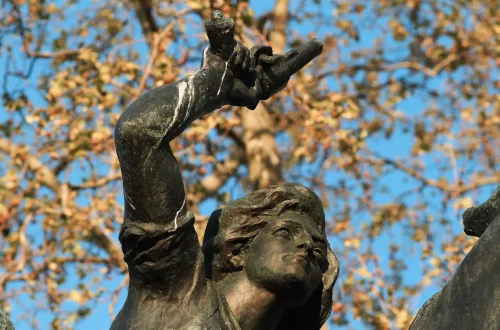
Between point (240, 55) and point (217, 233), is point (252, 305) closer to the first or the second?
point (217, 233)

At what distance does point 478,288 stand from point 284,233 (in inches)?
40.0

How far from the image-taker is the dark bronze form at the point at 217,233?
18.3 ft

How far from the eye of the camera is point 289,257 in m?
5.87

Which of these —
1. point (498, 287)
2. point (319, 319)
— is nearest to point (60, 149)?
point (319, 319)

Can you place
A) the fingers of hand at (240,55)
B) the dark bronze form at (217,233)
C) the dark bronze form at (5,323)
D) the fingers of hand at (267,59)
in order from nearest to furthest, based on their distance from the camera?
the dark bronze form at (5,323) → the dark bronze form at (217,233) → the fingers of hand at (240,55) → the fingers of hand at (267,59)

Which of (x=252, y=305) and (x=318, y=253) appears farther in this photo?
(x=318, y=253)

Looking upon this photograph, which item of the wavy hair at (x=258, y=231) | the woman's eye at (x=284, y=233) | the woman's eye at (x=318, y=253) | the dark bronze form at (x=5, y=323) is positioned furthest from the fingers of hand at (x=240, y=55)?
the dark bronze form at (x=5, y=323)

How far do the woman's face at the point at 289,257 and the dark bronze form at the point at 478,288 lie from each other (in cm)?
55

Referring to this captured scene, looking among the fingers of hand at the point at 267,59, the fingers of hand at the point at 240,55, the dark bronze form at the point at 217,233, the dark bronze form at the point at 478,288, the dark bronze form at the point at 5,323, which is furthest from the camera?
the fingers of hand at the point at 267,59

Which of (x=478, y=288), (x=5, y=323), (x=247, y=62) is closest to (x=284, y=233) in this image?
(x=247, y=62)

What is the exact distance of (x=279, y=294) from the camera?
5863mm

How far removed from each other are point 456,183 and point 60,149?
178 inches

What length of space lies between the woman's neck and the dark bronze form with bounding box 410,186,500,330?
64 centimetres

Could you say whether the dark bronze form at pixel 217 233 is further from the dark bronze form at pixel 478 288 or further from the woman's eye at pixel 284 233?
the dark bronze form at pixel 478 288
